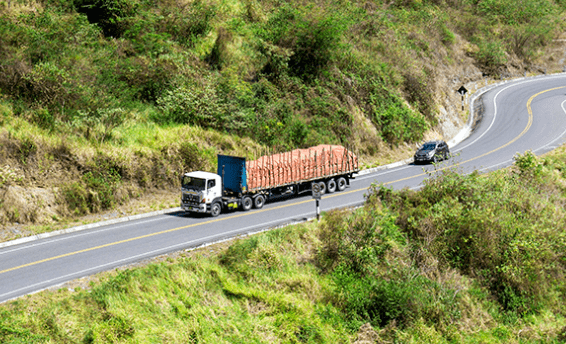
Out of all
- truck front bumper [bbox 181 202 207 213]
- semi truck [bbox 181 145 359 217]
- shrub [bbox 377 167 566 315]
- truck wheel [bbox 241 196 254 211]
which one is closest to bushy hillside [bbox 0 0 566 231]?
truck front bumper [bbox 181 202 207 213]

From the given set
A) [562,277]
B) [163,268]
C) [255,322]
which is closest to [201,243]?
[163,268]

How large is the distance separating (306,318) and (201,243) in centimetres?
497

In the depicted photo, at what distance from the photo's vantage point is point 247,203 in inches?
945

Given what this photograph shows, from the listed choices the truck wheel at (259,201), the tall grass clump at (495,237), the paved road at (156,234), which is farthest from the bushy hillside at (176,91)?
the tall grass clump at (495,237)

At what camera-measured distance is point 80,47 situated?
28.2 metres

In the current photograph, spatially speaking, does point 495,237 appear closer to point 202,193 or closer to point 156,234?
point 202,193

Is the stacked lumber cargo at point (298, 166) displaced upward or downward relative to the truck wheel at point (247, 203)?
upward

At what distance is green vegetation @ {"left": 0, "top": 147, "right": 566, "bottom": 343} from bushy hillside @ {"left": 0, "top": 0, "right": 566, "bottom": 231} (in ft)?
28.5

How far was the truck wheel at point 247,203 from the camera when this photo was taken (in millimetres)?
23828

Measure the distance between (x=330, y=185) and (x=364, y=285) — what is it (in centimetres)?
996

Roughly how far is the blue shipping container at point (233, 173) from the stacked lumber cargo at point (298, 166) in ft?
0.97

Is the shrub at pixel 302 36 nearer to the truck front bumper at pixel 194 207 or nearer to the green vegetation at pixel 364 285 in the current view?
the truck front bumper at pixel 194 207

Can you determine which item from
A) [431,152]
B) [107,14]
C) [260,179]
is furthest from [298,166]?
[107,14]

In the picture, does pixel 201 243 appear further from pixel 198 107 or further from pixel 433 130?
pixel 433 130
